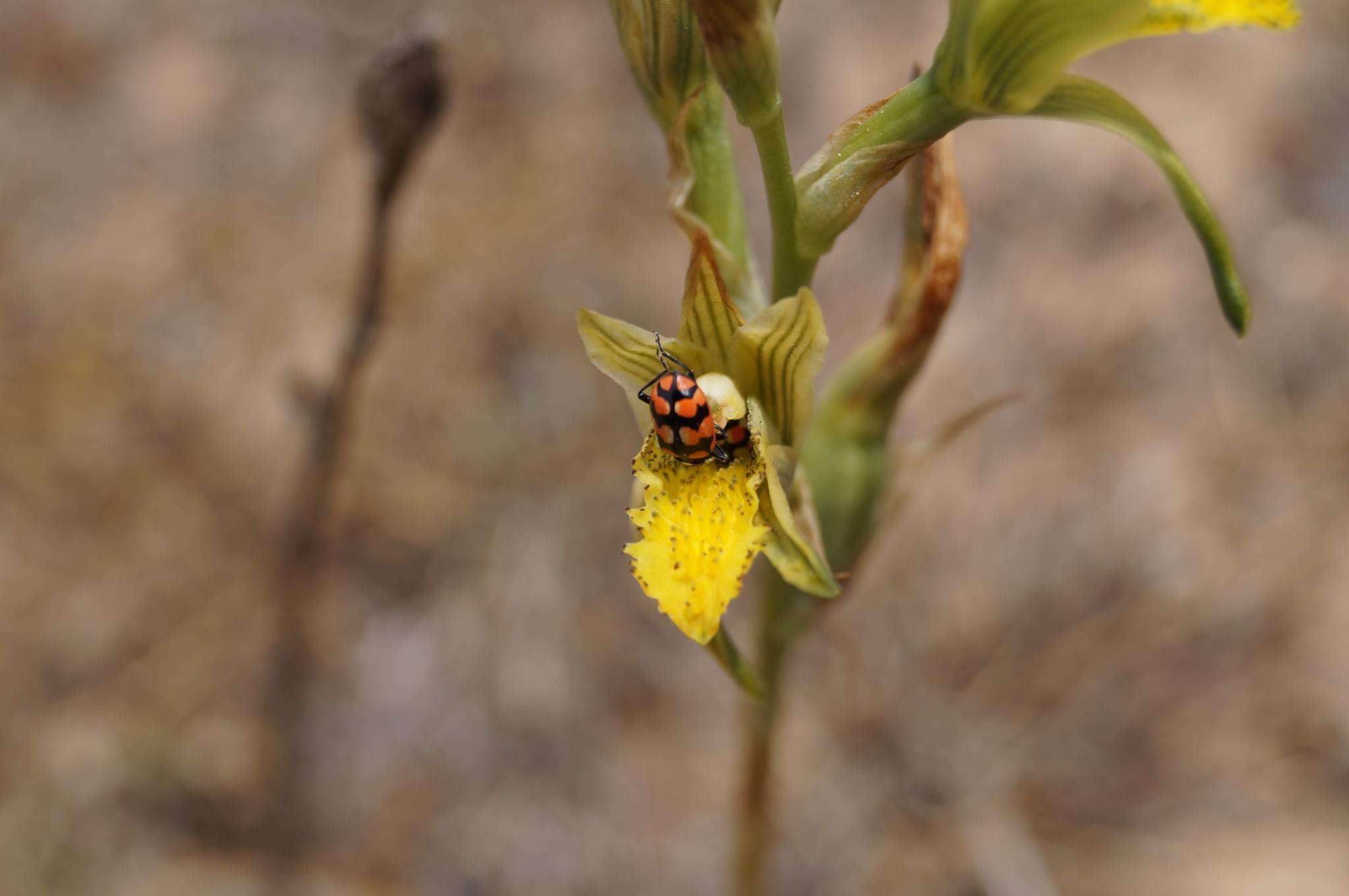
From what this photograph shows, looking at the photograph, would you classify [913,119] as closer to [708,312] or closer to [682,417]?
[708,312]

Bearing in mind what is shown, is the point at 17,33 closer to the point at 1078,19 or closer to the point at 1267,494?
the point at 1078,19

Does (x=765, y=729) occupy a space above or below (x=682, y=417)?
below

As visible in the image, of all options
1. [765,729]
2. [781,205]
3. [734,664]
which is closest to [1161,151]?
[781,205]

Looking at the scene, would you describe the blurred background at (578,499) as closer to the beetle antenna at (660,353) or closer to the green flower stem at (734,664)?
the beetle antenna at (660,353)

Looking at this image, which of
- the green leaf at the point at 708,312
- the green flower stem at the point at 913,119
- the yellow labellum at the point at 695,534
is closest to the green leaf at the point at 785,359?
the green leaf at the point at 708,312

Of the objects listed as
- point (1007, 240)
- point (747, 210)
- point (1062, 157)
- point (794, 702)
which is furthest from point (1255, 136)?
point (794, 702)

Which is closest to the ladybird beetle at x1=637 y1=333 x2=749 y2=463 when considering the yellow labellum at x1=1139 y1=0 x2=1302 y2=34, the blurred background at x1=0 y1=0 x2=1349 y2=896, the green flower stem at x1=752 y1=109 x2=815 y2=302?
the green flower stem at x1=752 y1=109 x2=815 y2=302
